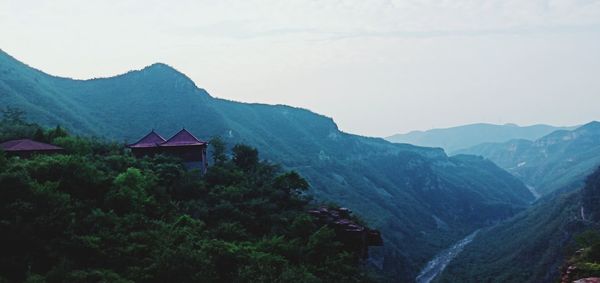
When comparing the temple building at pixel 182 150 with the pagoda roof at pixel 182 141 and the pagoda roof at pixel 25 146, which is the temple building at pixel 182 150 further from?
the pagoda roof at pixel 25 146

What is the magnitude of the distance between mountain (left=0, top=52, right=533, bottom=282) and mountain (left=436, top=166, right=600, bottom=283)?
830 centimetres

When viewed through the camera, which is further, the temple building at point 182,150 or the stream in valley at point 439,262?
the stream in valley at point 439,262

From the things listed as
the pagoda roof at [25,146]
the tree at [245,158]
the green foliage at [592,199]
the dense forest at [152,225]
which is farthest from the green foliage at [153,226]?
the green foliage at [592,199]

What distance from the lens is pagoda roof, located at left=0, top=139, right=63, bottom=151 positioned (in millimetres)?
31312

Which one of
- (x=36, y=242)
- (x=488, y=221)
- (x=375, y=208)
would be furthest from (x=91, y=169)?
(x=488, y=221)

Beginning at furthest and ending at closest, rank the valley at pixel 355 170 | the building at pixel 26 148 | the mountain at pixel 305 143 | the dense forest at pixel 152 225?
the mountain at pixel 305 143 < the valley at pixel 355 170 < the building at pixel 26 148 < the dense forest at pixel 152 225

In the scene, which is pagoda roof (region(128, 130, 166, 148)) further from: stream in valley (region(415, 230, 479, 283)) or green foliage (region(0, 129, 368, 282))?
stream in valley (region(415, 230, 479, 283))

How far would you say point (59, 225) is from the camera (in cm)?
2139

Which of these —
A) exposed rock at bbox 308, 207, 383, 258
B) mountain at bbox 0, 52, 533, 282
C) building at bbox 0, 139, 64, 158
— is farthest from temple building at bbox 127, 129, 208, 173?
mountain at bbox 0, 52, 533, 282

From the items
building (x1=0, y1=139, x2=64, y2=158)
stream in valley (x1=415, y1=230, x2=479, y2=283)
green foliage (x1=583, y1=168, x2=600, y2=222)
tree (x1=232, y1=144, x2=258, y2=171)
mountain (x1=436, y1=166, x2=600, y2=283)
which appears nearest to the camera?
building (x1=0, y1=139, x2=64, y2=158)

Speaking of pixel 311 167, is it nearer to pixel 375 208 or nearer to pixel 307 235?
pixel 375 208

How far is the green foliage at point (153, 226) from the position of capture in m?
20.2

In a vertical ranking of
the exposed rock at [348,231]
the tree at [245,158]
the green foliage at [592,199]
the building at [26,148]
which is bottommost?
the green foliage at [592,199]

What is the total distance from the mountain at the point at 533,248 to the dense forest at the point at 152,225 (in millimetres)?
36003
